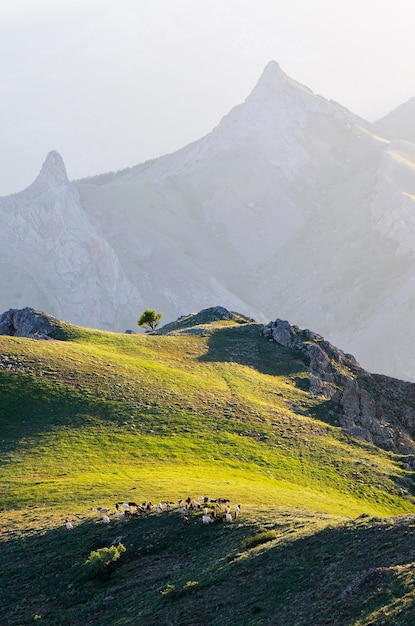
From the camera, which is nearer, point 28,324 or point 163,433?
point 163,433

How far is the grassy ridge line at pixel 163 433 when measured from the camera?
4986 cm

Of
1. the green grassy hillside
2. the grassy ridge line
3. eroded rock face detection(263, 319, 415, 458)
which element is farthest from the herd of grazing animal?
eroded rock face detection(263, 319, 415, 458)

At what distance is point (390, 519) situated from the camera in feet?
109

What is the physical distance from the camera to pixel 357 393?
3098 inches

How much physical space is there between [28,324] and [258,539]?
194ft

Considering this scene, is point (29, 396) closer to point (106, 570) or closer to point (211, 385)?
point (211, 385)

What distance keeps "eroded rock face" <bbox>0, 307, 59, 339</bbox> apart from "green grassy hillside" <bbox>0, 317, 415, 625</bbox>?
6.33 ft

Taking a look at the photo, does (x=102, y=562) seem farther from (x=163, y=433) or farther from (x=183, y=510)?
(x=163, y=433)

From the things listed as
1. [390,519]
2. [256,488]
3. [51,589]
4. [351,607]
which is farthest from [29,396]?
[351,607]

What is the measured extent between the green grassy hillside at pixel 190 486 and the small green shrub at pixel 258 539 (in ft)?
0.37

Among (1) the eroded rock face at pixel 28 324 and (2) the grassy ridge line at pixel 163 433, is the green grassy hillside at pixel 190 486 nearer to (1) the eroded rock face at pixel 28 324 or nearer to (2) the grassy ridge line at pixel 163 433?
(2) the grassy ridge line at pixel 163 433

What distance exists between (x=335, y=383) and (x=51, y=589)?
5266 centimetres

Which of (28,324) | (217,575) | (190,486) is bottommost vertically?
(217,575)

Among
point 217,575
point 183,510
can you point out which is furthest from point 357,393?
point 217,575
